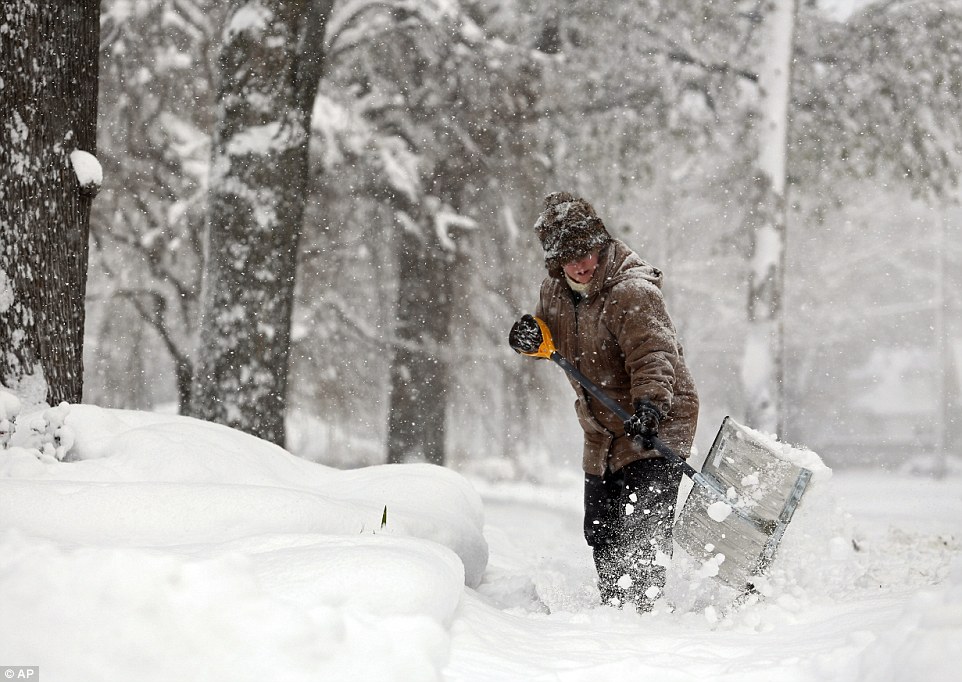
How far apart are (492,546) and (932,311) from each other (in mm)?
24473

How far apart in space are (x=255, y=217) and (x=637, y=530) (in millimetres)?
3468

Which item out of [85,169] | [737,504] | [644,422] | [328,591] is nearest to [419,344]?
[85,169]

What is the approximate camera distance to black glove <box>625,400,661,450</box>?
12.1 ft

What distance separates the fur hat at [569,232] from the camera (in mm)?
4098

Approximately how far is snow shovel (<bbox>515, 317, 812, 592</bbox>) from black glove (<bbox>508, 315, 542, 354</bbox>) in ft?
1.72

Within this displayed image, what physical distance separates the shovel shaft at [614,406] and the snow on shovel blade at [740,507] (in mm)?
71

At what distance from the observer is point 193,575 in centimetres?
228

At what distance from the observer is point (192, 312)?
10.5m

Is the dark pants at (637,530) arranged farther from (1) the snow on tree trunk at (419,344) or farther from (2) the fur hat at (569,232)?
A: (1) the snow on tree trunk at (419,344)

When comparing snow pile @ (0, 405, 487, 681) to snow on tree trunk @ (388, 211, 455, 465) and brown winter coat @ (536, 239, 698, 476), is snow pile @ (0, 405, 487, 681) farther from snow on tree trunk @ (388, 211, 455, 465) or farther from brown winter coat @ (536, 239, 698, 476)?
snow on tree trunk @ (388, 211, 455, 465)

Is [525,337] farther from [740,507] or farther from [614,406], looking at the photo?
[740,507]

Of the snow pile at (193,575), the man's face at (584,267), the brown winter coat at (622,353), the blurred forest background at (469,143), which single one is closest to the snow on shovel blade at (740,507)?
the brown winter coat at (622,353)

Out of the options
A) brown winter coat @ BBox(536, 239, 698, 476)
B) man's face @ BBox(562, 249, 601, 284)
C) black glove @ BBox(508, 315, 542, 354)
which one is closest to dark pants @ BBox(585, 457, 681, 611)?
brown winter coat @ BBox(536, 239, 698, 476)

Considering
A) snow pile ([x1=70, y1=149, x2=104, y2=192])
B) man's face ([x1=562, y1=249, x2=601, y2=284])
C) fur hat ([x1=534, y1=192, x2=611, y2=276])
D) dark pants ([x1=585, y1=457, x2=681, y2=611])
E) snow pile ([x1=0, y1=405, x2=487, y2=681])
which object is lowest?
dark pants ([x1=585, y1=457, x2=681, y2=611])
